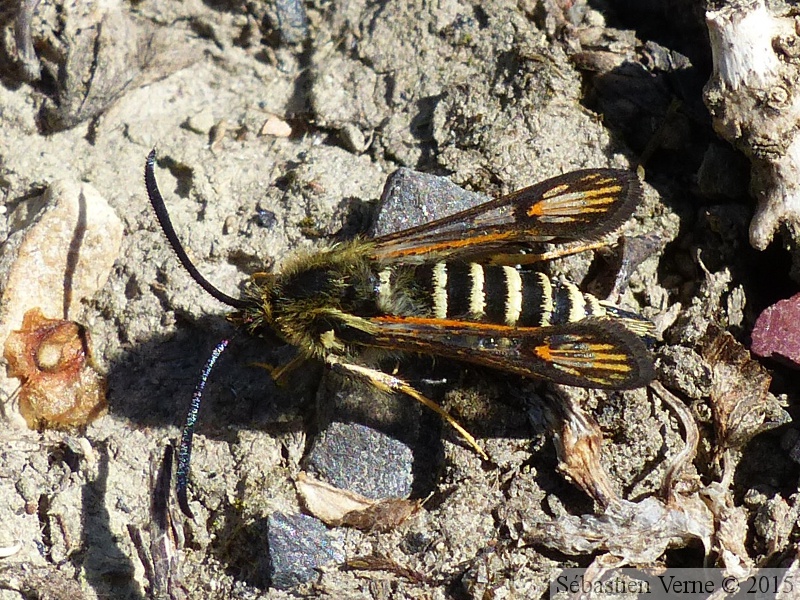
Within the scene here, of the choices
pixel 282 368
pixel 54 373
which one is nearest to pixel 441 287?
pixel 282 368

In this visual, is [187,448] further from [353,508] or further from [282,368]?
[353,508]

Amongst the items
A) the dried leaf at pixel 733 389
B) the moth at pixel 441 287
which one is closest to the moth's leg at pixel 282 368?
the moth at pixel 441 287

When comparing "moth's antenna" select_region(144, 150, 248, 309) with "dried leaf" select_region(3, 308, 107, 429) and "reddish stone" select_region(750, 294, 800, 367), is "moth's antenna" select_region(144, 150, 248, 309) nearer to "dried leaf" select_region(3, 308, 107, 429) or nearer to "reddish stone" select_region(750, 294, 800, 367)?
"dried leaf" select_region(3, 308, 107, 429)

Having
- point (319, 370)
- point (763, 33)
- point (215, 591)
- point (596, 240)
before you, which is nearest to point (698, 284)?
point (596, 240)

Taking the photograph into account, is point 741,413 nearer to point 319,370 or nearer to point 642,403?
point 642,403

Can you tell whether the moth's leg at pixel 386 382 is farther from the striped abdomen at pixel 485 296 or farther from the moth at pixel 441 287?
the striped abdomen at pixel 485 296

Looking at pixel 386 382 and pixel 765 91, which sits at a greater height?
pixel 765 91
